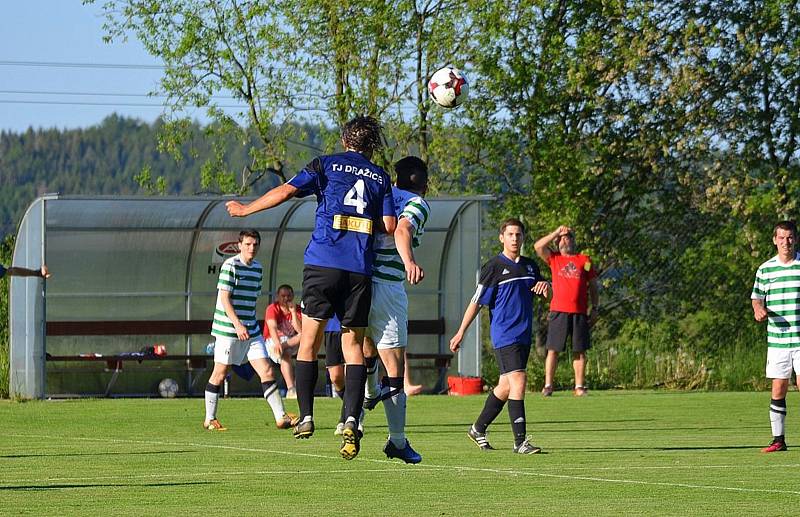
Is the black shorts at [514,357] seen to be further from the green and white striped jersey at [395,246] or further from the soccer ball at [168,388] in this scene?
the soccer ball at [168,388]

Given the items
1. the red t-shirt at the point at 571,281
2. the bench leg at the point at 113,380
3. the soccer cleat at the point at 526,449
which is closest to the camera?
the soccer cleat at the point at 526,449

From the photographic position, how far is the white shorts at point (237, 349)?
15266 millimetres

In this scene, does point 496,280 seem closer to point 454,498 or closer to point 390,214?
point 390,214

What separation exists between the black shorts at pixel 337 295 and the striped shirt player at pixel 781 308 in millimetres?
4031

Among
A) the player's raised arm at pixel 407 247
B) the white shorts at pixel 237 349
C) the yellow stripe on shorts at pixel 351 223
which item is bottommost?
the white shorts at pixel 237 349

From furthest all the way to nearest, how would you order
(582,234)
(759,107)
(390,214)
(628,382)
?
(759,107), (582,234), (628,382), (390,214)

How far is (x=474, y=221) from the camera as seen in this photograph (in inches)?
895

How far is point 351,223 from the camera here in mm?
9750

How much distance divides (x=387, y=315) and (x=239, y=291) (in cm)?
515

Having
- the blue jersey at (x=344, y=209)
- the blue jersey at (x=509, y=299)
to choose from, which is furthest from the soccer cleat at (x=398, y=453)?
the blue jersey at (x=509, y=299)

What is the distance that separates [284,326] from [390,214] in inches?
451

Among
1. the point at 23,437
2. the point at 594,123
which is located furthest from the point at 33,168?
the point at 23,437

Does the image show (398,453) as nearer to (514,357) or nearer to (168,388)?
(514,357)

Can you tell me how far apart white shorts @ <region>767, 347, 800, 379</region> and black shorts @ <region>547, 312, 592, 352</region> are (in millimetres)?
8745
